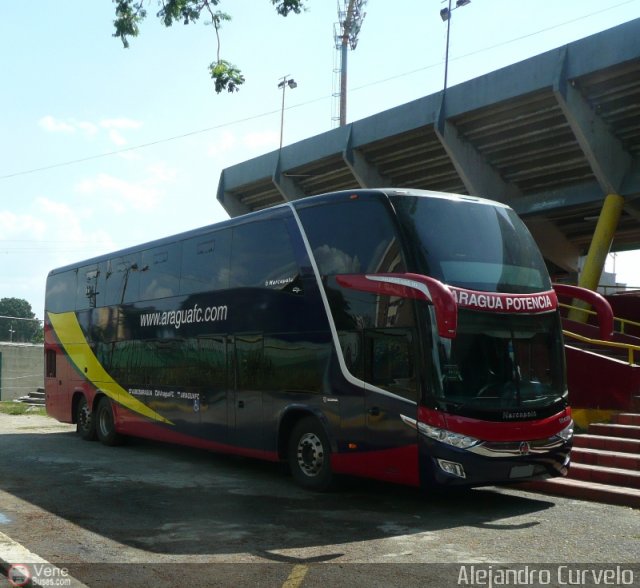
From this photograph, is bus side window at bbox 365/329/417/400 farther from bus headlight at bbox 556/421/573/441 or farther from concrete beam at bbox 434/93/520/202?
concrete beam at bbox 434/93/520/202

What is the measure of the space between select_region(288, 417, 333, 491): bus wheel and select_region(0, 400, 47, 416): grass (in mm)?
17572

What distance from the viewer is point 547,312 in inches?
398

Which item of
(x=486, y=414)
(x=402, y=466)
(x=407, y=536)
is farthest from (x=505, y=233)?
(x=407, y=536)

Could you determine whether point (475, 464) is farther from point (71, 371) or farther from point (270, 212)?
point (71, 371)

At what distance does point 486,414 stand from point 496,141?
52.7ft

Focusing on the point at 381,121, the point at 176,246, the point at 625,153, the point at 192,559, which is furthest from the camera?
the point at 381,121

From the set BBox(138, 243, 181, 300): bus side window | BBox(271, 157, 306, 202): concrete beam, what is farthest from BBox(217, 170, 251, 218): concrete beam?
BBox(138, 243, 181, 300): bus side window

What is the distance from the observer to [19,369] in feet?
113

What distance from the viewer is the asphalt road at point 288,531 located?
660 cm

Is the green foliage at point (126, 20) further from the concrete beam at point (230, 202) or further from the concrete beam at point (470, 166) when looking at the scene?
the concrete beam at point (230, 202)

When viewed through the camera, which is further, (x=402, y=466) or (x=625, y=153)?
(x=625, y=153)

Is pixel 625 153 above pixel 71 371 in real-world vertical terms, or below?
above

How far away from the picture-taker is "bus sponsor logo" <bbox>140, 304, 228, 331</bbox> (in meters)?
13.0

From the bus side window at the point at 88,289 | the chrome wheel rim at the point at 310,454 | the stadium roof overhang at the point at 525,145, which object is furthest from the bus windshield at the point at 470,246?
the stadium roof overhang at the point at 525,145
